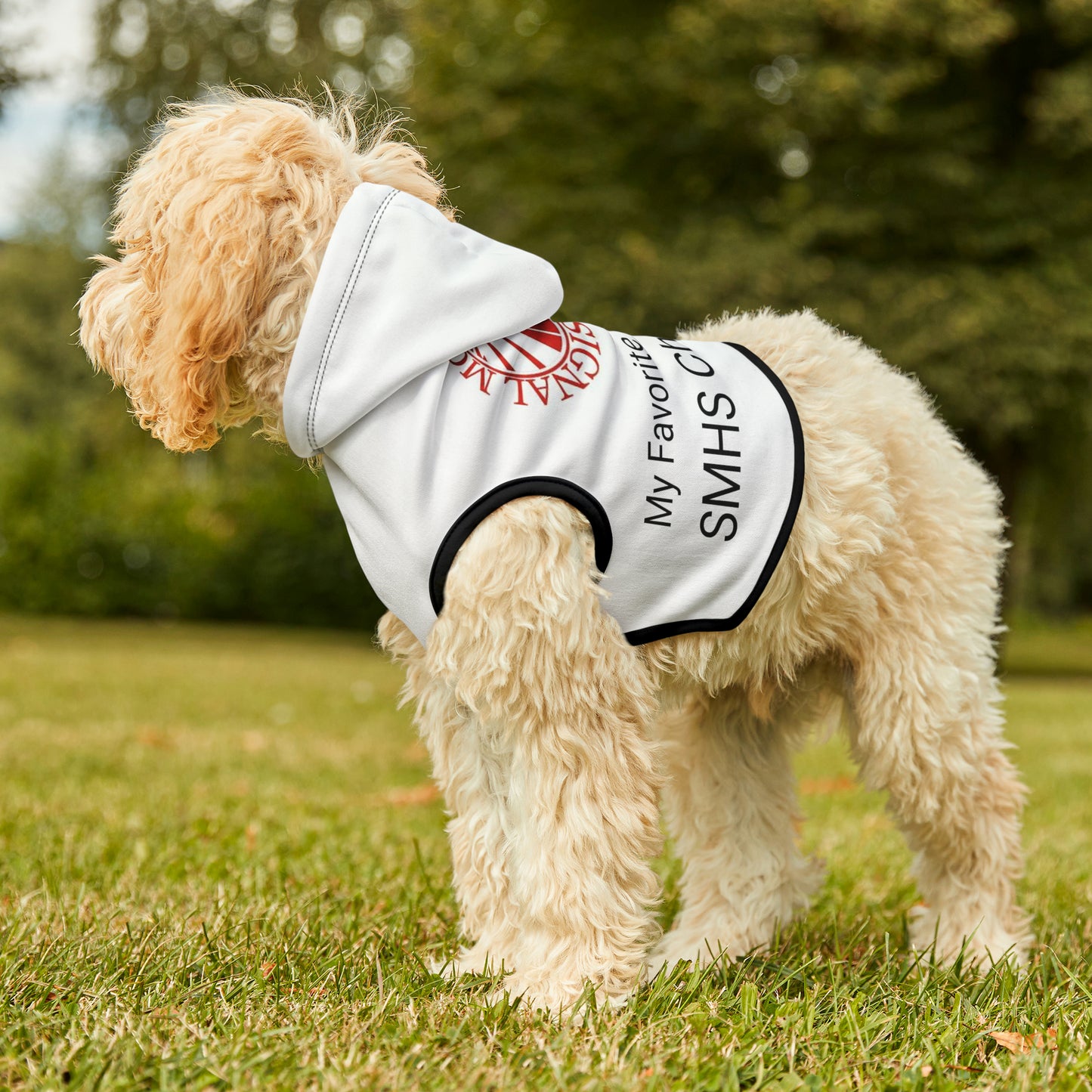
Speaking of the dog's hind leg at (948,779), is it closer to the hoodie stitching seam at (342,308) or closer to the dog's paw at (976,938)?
the dog's paw at (976,938)

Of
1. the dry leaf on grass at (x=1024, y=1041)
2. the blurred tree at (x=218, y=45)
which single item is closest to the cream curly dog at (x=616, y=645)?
the dry leaf on grass at (x=1024, y=1041)

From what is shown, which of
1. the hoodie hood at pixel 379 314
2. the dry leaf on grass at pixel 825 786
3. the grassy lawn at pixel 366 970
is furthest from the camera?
the dry leaf on grass at pixel 825 786

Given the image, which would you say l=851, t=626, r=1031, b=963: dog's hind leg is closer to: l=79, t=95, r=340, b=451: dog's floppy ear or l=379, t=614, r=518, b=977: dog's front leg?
l=379, t=614, r=518, b=977: dog's front leg

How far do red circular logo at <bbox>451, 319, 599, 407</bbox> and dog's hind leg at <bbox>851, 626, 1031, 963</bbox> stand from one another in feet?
3.48

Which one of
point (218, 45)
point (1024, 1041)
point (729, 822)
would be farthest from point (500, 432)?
point (218, 45)

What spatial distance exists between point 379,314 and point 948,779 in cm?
187

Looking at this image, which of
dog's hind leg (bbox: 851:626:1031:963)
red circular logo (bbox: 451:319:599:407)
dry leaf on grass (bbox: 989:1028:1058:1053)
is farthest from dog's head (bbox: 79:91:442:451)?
dry leaf on grass (bbox: 989:1028:1058:1053)

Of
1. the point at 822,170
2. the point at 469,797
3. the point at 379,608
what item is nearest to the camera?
the point at 469,797

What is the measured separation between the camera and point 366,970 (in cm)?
270

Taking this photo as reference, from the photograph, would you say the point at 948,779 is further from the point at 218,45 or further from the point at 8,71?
the point at 218,45

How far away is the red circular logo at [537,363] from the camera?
2471 millimetres

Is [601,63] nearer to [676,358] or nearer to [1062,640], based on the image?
[676,358]

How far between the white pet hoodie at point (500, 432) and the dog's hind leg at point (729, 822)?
2.59ft

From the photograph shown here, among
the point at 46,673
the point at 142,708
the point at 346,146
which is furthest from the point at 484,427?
the point at 46,673
